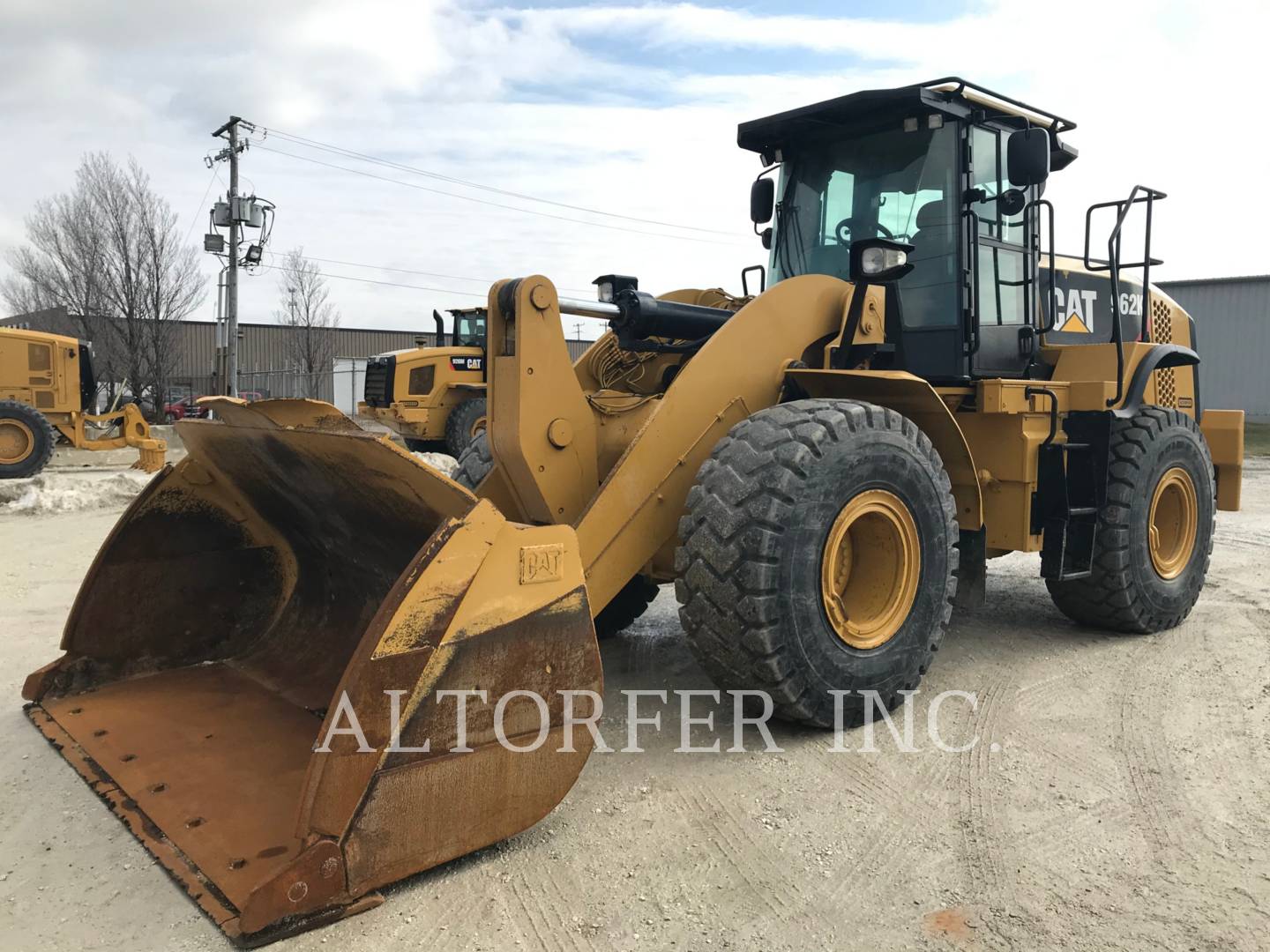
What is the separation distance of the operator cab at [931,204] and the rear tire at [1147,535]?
847 millimetres

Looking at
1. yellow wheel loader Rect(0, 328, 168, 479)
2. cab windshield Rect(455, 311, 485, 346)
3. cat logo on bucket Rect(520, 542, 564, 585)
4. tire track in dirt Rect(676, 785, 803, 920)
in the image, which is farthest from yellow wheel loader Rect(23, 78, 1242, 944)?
cab windshield Rect(455, 311, 485, 346)

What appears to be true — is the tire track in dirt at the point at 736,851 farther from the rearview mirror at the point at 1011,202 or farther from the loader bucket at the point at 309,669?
the rearview mirror at the point at 1011,202

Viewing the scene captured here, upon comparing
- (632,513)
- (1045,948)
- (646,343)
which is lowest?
(1045,948)

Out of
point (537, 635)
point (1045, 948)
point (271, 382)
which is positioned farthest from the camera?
point (271, 382)

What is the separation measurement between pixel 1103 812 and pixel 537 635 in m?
2.02

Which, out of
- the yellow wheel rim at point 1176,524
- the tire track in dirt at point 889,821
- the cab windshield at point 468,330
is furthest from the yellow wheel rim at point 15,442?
the yellow wheel rim at point 1176,524

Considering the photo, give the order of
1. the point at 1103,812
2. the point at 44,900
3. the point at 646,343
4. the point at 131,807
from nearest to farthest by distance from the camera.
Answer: the point at 44,900 < the point at 131,807 < the point at 1103,812 < the point at 646,343

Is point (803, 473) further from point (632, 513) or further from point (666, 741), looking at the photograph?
point (666, 741)

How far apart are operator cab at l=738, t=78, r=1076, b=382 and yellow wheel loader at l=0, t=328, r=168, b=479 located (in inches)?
474

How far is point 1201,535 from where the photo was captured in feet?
19.3

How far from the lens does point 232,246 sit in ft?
85.8

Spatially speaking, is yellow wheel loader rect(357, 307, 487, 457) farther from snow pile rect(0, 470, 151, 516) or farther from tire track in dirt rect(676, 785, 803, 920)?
tire track in dirt rect(676, 785, 803, 920)

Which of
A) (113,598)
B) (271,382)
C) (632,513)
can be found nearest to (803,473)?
(632,513)

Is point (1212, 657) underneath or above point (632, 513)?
underneath
